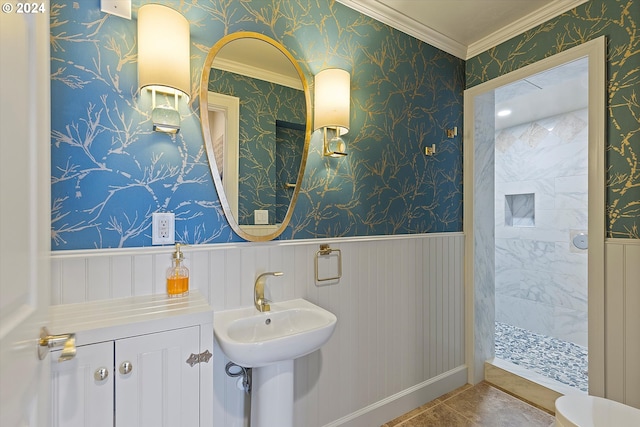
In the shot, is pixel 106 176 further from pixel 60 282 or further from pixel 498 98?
pixel 498 98

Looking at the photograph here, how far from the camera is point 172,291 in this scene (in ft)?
4.06

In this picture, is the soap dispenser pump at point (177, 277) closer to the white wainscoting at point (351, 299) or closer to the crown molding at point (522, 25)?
the white wainscoting at point (351, 299)

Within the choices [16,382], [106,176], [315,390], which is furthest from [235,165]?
[315,390]

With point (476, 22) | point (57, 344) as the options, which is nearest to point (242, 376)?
point (57, 344)

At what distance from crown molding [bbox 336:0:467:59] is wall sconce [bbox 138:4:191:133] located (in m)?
1.02

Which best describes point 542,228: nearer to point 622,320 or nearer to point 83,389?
point 622,320

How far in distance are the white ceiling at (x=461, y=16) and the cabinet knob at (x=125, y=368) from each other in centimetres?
203

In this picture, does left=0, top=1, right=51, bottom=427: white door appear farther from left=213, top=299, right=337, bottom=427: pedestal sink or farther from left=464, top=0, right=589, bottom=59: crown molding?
left=464, top=0, right=589, bottom=59: crown molding

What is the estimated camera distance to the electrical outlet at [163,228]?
1.26 meters

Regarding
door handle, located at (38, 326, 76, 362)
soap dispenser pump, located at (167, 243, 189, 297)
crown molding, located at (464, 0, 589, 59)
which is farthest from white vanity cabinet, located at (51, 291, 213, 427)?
crown molding, located at (464, 0, 589, 59)

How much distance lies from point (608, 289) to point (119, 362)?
233 centimetres

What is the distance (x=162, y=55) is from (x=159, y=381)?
1.18m

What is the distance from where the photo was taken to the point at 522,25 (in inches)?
80.5

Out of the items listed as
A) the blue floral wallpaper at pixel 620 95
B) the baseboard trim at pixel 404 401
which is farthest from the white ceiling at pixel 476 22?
the baseboard trim at pixel 404 401
